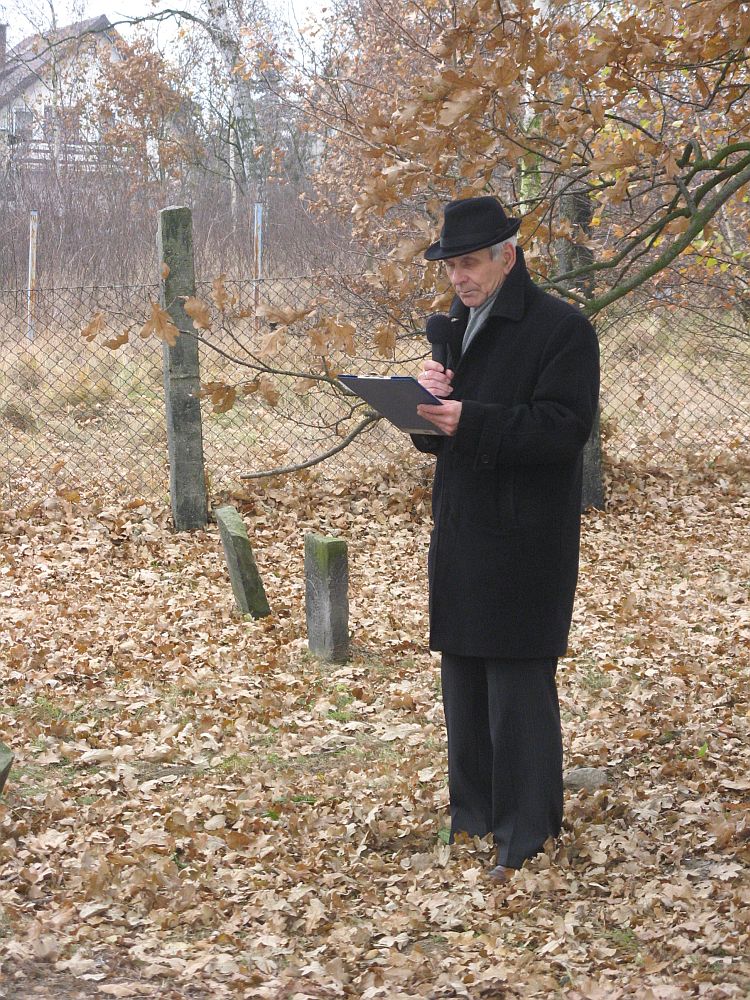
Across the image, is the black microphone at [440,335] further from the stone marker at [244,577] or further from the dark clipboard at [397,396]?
the stone marker at [244,577]

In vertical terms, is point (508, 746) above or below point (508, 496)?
below

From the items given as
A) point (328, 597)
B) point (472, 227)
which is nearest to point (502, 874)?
point (472, 227)

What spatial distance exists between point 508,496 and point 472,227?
32.5 inches

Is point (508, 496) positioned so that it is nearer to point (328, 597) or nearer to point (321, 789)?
point (321, 789)

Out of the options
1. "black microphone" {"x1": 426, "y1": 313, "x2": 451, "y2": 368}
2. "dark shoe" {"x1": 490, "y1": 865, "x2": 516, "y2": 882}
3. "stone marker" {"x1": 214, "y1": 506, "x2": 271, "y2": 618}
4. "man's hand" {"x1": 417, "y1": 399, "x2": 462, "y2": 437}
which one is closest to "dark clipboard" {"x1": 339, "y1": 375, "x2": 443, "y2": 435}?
"man's hand" {"x1": 417, "y1": 399, "x2": 462, "y2": 437}

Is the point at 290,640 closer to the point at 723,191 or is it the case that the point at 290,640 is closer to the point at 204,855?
the point at 204,855

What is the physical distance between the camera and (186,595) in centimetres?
677

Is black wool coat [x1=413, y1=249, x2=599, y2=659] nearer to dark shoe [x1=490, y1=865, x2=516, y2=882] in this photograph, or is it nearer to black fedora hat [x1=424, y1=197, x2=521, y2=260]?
black fedora hat [x1=424, y1=197, x2=521, y2=260]

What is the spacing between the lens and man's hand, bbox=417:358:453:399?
346cm

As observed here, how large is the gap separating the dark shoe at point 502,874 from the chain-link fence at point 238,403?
445 centimetres

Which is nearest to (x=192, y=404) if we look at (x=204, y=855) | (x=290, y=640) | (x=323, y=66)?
(x=290, y=640)

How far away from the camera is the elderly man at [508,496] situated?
3.37 metres

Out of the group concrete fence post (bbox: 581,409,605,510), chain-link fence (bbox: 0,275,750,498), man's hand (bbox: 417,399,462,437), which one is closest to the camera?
man's hand (bbox: 417,399,462,437)

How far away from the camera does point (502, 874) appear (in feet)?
11.7
